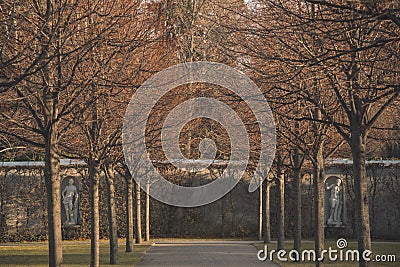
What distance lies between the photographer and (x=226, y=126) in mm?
21578

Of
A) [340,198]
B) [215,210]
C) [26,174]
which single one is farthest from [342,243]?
[26,174]

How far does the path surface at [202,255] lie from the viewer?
61.7ft

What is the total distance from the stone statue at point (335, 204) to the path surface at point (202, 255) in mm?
4288

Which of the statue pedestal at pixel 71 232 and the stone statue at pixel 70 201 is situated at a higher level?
the stone statue at pixel 70 201

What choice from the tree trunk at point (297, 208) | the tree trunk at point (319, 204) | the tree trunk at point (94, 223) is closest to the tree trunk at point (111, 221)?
the tree trunk at point (94, 223)

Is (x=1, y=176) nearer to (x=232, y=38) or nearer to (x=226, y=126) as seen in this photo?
(x=226, y=126)

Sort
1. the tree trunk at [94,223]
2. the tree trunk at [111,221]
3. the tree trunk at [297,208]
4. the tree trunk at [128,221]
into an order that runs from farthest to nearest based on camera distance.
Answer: the tree trunk at [128,221] < the tree trunk at [297,208] < the tree trunk at [111,221] < the tree trunk at [94,223]

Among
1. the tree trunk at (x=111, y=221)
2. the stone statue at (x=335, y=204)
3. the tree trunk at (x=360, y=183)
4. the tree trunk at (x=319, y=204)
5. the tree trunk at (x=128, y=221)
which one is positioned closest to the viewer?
the tree trunk at (x=360, y=183)

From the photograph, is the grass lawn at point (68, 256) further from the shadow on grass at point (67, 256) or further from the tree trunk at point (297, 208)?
the tree trunk at point (297, 208)

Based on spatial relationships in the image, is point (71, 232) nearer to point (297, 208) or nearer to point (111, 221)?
point (111, 221)

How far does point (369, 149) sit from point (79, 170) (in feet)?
39.8

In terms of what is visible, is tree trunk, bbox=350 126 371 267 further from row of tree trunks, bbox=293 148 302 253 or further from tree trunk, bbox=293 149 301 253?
tree trunk, bbox=293 149 301 253

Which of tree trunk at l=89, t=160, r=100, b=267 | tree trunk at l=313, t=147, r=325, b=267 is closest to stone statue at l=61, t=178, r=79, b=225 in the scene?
tree trunk at l=89, t=160, r=100, b=267

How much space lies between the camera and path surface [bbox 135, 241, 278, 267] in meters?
18.8
